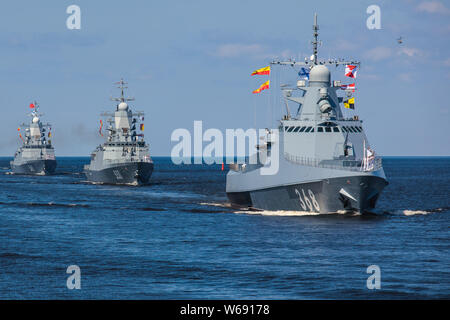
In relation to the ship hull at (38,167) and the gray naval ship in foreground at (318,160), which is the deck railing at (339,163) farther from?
the ship hull at (38,167)

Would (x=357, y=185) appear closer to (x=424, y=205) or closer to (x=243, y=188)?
(x=243, y=188)

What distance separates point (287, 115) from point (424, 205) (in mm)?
18406

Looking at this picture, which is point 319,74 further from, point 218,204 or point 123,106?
point 123,106

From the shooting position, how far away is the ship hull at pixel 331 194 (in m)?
37.8

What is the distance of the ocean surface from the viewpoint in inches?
907

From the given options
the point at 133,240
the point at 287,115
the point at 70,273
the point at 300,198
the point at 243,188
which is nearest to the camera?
the point at 70,273

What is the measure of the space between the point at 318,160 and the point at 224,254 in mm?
12795

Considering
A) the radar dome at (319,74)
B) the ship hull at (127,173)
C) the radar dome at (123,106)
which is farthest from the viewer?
the radar dome at (123,106)

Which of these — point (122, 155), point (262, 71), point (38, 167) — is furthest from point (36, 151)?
point (262, 71)

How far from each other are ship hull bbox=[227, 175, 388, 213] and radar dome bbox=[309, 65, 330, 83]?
8591mm

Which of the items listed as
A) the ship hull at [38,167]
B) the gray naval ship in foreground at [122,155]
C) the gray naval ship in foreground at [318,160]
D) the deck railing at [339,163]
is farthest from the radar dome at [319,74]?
the ship hull at [38,167]

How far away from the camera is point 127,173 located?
9488 cm
